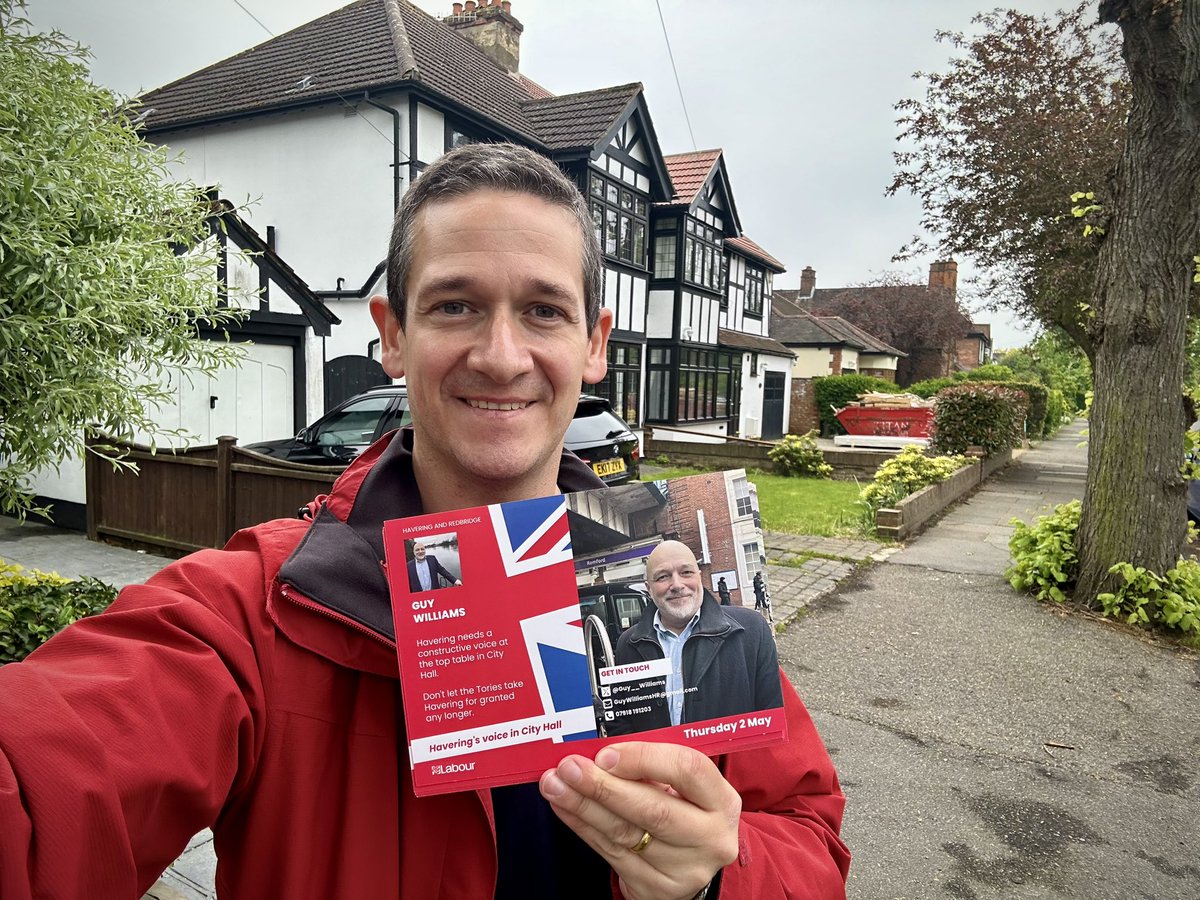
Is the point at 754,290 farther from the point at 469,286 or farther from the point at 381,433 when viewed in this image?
the point at 469,286

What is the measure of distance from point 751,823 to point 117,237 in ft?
13.2

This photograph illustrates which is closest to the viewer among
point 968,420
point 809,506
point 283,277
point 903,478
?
point 283,277

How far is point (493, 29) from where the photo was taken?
21375mm

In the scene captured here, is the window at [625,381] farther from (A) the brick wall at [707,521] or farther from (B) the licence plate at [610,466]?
(A) the brick wall at [707,521]

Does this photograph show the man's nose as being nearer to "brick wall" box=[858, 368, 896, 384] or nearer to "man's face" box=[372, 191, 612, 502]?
"man's face" box=[372, 191, 612, 502]

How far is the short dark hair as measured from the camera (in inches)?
54.5

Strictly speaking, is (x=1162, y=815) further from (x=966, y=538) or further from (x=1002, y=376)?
(x=1002, y=376)

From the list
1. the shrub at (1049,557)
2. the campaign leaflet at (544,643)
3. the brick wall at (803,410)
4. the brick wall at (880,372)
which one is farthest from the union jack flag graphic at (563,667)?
the brick wall at (880,372)

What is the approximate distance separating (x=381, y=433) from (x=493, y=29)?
17.0 metres

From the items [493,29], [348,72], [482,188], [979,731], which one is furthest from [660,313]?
[482,188]

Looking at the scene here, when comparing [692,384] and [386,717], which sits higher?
[692,384]

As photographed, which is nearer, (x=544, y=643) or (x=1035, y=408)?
(x=544, y=643)

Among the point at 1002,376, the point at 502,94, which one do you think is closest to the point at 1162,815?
the point at 502,94

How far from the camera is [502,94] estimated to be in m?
17.8
